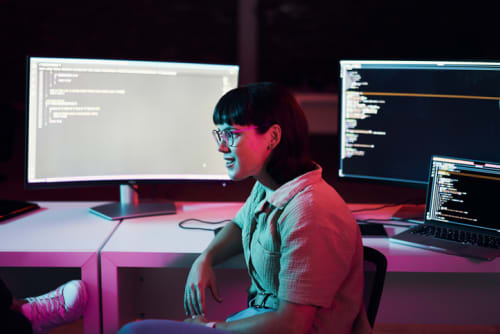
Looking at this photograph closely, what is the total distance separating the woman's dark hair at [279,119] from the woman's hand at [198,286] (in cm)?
31

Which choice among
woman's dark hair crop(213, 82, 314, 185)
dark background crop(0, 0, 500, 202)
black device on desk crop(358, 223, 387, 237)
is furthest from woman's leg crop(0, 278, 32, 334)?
dark background crop(0, 0, 500, 202)

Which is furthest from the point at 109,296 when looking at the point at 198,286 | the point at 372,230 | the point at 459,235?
the point at 459,235

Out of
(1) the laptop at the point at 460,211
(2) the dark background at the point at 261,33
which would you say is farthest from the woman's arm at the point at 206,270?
(2) the dark background at the point at 261,33

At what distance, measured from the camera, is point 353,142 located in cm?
170

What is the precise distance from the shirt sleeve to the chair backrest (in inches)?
2.8

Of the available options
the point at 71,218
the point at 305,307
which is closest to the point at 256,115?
the point at 305,307

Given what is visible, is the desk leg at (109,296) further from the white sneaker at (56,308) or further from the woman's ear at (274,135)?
the woman's ear at (274,135)

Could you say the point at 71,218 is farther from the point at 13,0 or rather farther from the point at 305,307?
the point at 13,0

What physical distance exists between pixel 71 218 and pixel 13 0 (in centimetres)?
397

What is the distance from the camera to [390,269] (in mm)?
1330

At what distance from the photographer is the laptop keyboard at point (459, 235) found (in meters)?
1.37

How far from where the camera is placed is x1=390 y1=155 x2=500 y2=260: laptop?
4.50 feet

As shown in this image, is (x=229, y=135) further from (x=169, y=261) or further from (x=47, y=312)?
(x=47, y=312)

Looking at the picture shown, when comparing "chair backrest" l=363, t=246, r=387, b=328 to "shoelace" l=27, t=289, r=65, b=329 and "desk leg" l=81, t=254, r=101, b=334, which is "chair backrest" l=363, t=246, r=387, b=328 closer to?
"desk leg" l=81, t=254, r=101, b=334
